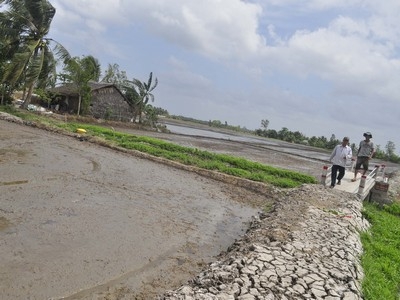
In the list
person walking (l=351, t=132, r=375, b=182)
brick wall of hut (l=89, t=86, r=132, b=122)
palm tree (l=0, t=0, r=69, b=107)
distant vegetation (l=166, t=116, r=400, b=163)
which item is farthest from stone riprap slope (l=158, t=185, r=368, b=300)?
distant vegetation (l=166, t=116, r=400, b=163)

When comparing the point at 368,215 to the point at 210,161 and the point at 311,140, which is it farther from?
the point at 311,140

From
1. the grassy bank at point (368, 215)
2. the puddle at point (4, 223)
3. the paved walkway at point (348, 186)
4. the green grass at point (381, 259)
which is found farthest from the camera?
the paved walkway at point (348, 186)

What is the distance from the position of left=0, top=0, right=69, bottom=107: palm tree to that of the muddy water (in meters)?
9.17

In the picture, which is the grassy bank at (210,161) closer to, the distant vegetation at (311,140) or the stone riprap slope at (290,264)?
the stone riprap slope at (290,264)

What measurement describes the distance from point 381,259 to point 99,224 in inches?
219

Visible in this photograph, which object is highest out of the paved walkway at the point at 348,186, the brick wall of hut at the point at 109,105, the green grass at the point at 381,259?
the brick wall of hut at the point at 109,105

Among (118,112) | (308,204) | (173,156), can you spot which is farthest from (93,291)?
(118,112)

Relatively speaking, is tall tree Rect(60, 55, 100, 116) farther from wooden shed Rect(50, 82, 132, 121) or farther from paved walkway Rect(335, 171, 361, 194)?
paved walkway Rect(335, 171, 361, 194)

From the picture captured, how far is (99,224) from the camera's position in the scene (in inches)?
276

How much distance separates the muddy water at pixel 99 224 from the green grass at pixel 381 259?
8.77ft

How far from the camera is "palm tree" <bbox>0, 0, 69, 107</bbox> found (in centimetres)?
2077

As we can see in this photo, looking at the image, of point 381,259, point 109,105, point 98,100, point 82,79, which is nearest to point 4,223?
A: point 381,259

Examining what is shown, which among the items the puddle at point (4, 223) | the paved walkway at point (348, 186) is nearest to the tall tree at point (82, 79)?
the paved walkway at point (348, 186)

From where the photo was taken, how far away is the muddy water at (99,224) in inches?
193
